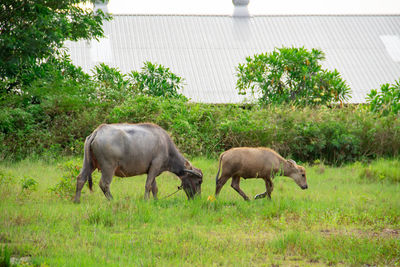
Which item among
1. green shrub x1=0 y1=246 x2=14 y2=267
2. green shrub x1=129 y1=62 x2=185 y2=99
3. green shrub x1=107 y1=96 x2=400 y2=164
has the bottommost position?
green shrub x1=0 y1=246 x2=14 y2=267

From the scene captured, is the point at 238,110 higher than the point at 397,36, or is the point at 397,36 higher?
the point at 397,36

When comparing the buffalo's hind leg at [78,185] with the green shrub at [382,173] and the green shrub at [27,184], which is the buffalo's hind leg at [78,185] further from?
the green shrub at [382,173]

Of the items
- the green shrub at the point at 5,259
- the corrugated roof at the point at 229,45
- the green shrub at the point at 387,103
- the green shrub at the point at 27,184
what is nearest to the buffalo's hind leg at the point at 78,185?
the green shrub at the point at 27,184

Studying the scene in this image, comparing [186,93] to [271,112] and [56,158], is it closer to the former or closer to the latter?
[271,112]

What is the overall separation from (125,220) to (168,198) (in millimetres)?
2213

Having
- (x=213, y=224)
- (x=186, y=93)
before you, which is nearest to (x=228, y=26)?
(x=186, y=93)

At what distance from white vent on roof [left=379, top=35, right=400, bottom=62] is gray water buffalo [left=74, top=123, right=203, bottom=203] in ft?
60.1

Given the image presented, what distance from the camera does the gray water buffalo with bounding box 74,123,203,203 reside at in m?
9.18

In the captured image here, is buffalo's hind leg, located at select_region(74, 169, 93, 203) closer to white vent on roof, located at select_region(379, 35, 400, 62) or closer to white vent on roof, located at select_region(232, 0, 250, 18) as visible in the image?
white vent on roof, located at select_region(379, 35, 400, 62)

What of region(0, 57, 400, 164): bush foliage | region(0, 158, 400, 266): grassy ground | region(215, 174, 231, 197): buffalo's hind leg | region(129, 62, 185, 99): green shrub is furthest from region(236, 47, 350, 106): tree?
region(215, 174, 231, 197): buffalo's hind leg

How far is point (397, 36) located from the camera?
89.6 feet

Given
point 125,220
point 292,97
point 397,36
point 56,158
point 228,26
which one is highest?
point 228,26

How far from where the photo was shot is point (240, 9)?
94.7ft

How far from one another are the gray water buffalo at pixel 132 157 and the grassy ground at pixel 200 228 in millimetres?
413
